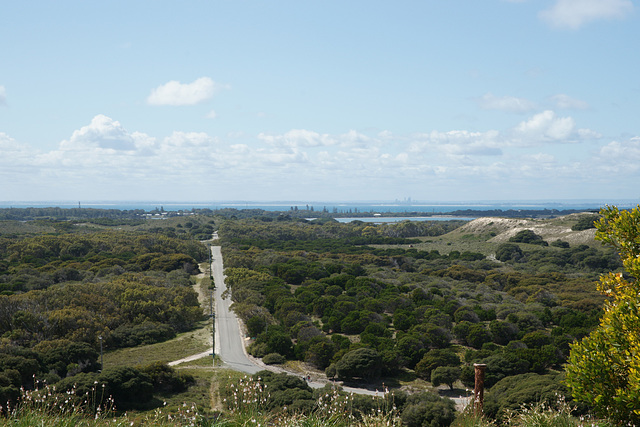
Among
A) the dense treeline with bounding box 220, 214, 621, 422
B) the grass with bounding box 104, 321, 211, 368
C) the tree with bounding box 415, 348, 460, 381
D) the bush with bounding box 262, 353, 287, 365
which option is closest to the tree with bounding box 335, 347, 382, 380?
the dense treeline with bounding box 220, 214, 621, 422

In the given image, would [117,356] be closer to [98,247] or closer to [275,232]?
[98,247]

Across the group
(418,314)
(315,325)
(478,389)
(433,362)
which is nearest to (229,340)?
(315,325)

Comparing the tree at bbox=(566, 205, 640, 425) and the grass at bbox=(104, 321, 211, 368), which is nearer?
the tree at bbox=(566, 205, 640, 425)

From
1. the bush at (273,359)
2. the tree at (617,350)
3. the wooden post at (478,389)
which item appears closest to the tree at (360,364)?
the bush at (273,359)

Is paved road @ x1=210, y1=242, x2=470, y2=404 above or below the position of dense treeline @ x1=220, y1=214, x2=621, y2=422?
below

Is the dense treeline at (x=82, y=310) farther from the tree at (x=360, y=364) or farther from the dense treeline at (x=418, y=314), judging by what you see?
the tree at (x=360, y=364)

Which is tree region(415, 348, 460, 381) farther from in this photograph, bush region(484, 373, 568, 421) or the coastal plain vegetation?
bush region(484, 373, 568, 421)

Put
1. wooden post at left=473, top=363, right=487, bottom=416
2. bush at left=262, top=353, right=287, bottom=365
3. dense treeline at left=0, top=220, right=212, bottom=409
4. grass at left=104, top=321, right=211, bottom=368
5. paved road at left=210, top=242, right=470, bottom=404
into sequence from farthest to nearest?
bush at left=262, top=353, right=287, bottom=365
grass at left=104, top=321, right=211, bottom=368
paved road at left=210, top=242, right=470, bottom=404
dense treeline at left=0, top=220, right=212, bottom=409
wooden post at left=473, top=363, right=487, bottom=416
